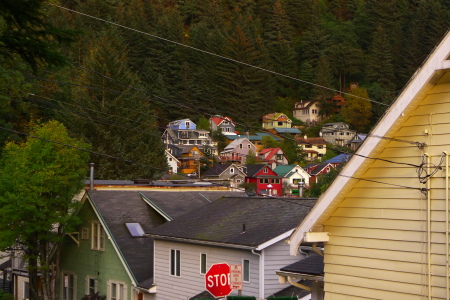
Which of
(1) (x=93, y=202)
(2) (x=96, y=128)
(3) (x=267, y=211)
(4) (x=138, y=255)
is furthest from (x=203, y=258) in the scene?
(2) (x=96, y=128)

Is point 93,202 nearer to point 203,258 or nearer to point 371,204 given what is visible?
point 203,258

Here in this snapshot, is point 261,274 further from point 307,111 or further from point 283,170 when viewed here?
point 307,111

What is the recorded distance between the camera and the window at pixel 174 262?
23.7 metres

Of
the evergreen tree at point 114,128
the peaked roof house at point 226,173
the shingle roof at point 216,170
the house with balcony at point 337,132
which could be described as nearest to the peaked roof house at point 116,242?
the evergreen tree at point 114,128

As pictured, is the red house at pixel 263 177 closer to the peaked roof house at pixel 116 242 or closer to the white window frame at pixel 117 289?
the peaked roof house at pixel 116 242

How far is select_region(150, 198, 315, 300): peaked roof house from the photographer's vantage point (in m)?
20.1

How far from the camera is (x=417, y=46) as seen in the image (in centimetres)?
13688

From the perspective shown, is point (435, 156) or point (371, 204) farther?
point (371, 204)

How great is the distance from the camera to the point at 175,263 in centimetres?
2378

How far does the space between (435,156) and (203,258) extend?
14686 millimetres

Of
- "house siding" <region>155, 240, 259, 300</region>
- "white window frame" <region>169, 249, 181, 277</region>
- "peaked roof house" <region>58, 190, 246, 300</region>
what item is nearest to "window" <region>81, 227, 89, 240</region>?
"peaked roof house" <region>58, 190, 246, 300</region>

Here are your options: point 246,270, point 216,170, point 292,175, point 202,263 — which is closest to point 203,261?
point 202,263

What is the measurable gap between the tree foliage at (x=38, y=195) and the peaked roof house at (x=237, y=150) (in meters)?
69.6

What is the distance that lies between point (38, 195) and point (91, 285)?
4008 millimetres
